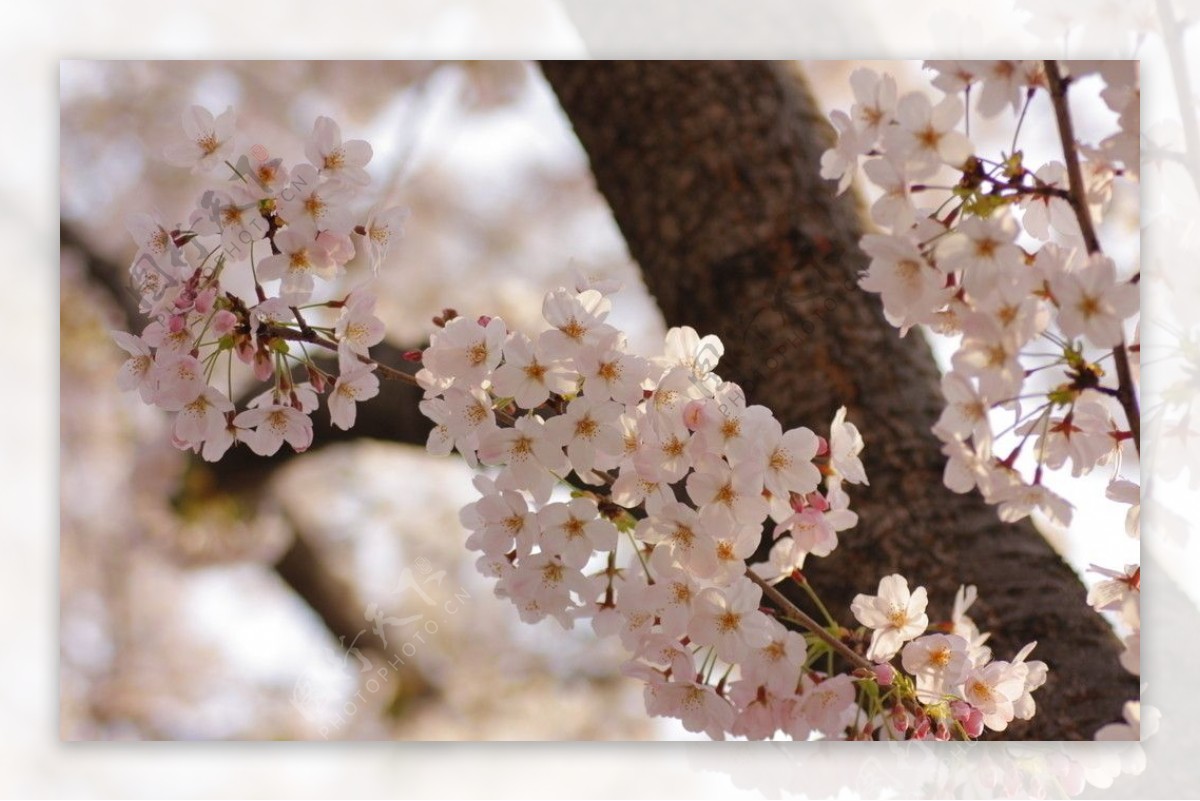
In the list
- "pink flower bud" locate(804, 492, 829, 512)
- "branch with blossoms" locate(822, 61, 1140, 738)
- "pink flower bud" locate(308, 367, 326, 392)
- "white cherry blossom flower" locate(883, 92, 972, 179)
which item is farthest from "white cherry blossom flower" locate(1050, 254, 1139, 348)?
"pink flower bud" locate(308, 367, 326, 392)

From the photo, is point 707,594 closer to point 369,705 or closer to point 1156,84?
point 369,705

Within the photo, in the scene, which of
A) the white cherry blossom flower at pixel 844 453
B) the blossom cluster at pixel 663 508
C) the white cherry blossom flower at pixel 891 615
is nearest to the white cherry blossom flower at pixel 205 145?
the blossom cluster at pixel 663 508

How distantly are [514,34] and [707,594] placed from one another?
760 mm

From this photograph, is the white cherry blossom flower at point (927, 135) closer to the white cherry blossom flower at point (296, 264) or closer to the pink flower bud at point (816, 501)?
the pink flower bud at point (816, 501)

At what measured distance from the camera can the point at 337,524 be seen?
152 cm

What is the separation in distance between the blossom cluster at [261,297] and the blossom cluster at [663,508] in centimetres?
10

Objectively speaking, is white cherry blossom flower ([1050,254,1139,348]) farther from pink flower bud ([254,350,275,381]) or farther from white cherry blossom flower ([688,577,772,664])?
pink flower bud ([254,350,275,381])

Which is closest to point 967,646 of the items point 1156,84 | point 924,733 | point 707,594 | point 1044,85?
point 924,733

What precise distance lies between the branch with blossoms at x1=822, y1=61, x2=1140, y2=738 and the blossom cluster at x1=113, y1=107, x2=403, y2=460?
0.44 metres

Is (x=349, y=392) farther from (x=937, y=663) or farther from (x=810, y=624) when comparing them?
(x=937, y=663)

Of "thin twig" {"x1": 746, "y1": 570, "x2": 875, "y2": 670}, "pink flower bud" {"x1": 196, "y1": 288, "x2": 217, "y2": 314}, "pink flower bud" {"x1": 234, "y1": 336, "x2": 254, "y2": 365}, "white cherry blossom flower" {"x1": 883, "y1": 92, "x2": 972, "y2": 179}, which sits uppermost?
"white cherry blossom flower" {"x1": 883, "y1": 92, "x2": 972, "y2": 179}

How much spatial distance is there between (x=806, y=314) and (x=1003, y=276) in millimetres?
495

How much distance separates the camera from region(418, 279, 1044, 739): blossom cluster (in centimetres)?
91

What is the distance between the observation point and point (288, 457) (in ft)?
4.83
